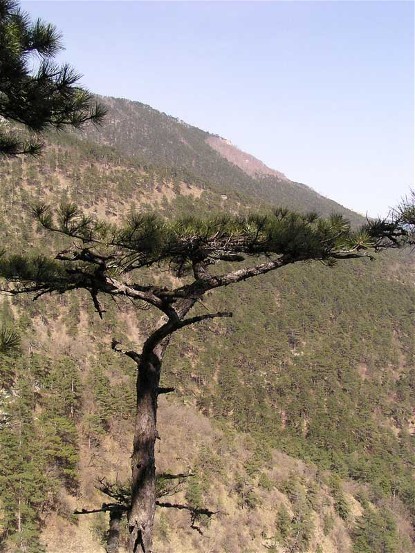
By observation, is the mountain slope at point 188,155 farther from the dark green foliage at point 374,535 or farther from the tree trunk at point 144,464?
the tree trunk at point 144,464

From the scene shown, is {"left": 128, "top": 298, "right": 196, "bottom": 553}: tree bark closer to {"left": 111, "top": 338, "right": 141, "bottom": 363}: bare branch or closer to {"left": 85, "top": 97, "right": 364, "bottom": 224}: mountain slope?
{"left": 111, "top": 338, "right": 141, "bottom": 363}: bare branch

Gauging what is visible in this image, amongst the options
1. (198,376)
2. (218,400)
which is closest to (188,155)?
(198,376)

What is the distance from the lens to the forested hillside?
61.4ft

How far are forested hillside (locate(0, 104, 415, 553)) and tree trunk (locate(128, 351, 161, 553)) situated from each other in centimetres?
33

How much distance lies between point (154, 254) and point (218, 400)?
144 ft

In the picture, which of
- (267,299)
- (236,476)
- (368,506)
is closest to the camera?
(236,476)

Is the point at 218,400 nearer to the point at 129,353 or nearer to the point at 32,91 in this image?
the point at 129,353

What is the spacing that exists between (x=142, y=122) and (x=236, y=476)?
611 feet

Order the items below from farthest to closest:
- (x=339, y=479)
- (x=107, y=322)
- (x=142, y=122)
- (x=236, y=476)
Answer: (x=142, y=122) < (x=107, y=322) < (x=339, y=479) < (x=236, y=476)

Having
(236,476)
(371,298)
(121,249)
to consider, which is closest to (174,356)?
(236,476)

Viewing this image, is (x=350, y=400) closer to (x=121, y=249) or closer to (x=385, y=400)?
(x=385, y=400)

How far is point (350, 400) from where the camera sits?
1998 inches

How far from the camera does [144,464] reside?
3.45 metres

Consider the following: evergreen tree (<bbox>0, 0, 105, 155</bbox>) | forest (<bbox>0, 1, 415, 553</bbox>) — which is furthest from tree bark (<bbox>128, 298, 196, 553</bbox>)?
evergreen tree (<bbox>0, 0, 105, 155</bbox>)
